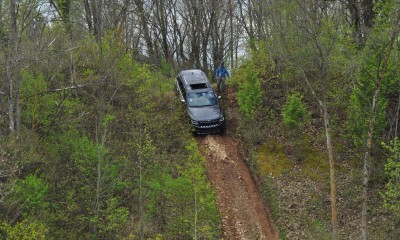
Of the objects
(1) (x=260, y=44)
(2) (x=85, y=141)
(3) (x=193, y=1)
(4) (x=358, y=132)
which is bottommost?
(4) (x=358, y=132)

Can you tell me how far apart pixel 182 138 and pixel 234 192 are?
3.74 m

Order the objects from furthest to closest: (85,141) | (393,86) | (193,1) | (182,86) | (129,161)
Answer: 1. (193,1)
2. (182,86)
3. (393,86)
4. (129,161)
5. (85,141)

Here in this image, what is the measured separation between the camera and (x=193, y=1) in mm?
29016

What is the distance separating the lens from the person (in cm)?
2158

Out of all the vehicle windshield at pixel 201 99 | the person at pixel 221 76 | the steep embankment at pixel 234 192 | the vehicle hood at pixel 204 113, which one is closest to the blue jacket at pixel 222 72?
the person at pixel 221 76

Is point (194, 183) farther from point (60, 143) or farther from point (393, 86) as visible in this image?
point (393, 86)

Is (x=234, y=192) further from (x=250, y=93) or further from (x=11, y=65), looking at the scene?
(x=11, y=65)

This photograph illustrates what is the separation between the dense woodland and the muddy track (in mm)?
457

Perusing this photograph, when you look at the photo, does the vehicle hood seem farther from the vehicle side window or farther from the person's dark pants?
the person's dark pants

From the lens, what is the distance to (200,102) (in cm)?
1969

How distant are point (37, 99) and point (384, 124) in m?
13.5

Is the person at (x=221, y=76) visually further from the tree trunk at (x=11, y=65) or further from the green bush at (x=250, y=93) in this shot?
the tree trunk at (x=11, y=65)

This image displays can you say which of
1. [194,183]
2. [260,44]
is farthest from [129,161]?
[260,44]

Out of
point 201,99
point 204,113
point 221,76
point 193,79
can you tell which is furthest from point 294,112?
point 193,79
